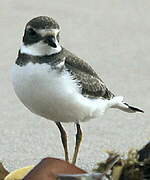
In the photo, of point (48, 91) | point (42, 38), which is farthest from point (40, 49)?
point (48, 91)

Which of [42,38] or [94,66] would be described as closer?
[42,38]

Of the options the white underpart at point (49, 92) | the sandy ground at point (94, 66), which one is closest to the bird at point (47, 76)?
the white underpart at point (49, 92)

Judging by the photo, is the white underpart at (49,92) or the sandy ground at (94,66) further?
the sandy ground at (94,66)

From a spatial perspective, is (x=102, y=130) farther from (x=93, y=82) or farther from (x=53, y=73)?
(x=53, y=73)

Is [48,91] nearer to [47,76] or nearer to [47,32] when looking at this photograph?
[47,76]

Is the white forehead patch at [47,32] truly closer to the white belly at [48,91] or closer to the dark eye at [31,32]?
the dark eye at [31,32]

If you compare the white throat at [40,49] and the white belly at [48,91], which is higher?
the white throat at [40,49]
